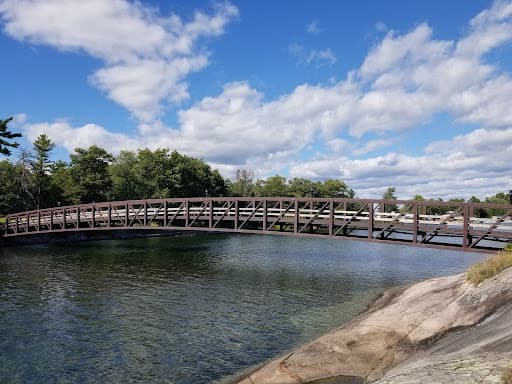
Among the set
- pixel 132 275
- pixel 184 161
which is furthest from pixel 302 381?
pixel 184 161

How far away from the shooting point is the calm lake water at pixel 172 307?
15812 millimetres

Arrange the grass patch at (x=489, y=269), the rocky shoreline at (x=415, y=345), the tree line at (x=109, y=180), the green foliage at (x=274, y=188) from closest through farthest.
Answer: the rocky shoreline at (x=415, y=345), the grass patch at (x=489, y=269), the tree line at (x=109, y=180), the green foliage at (x=274, y=188)

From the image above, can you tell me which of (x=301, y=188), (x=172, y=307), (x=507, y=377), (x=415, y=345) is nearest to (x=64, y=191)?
(x=172, y=307)

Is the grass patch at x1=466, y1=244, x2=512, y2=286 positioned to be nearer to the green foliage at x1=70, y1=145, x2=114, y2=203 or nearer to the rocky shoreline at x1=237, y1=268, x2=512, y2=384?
the rocky shoreline at x1=237, y1=268, x2=512, y2=384

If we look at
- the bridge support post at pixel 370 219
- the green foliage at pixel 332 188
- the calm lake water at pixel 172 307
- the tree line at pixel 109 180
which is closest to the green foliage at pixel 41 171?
the tree line at pixel 109 180

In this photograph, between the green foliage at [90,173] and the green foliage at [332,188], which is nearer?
the green foliage at [90,173]

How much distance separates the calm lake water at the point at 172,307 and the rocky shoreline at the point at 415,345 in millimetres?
2953

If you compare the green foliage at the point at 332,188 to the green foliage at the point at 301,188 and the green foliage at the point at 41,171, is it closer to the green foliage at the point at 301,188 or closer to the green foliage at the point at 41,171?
the green foliage at the point at 301,188

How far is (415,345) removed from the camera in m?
13.8

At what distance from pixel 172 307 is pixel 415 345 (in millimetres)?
14977

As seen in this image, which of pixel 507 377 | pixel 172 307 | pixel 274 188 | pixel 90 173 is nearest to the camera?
pixel 507 377

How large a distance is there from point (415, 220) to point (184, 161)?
286 ft

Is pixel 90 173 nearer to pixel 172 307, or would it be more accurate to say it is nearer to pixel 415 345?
pixel 172 307

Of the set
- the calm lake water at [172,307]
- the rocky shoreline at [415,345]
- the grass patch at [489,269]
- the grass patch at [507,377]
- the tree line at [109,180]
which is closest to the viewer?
the grass patch at [507,377]
